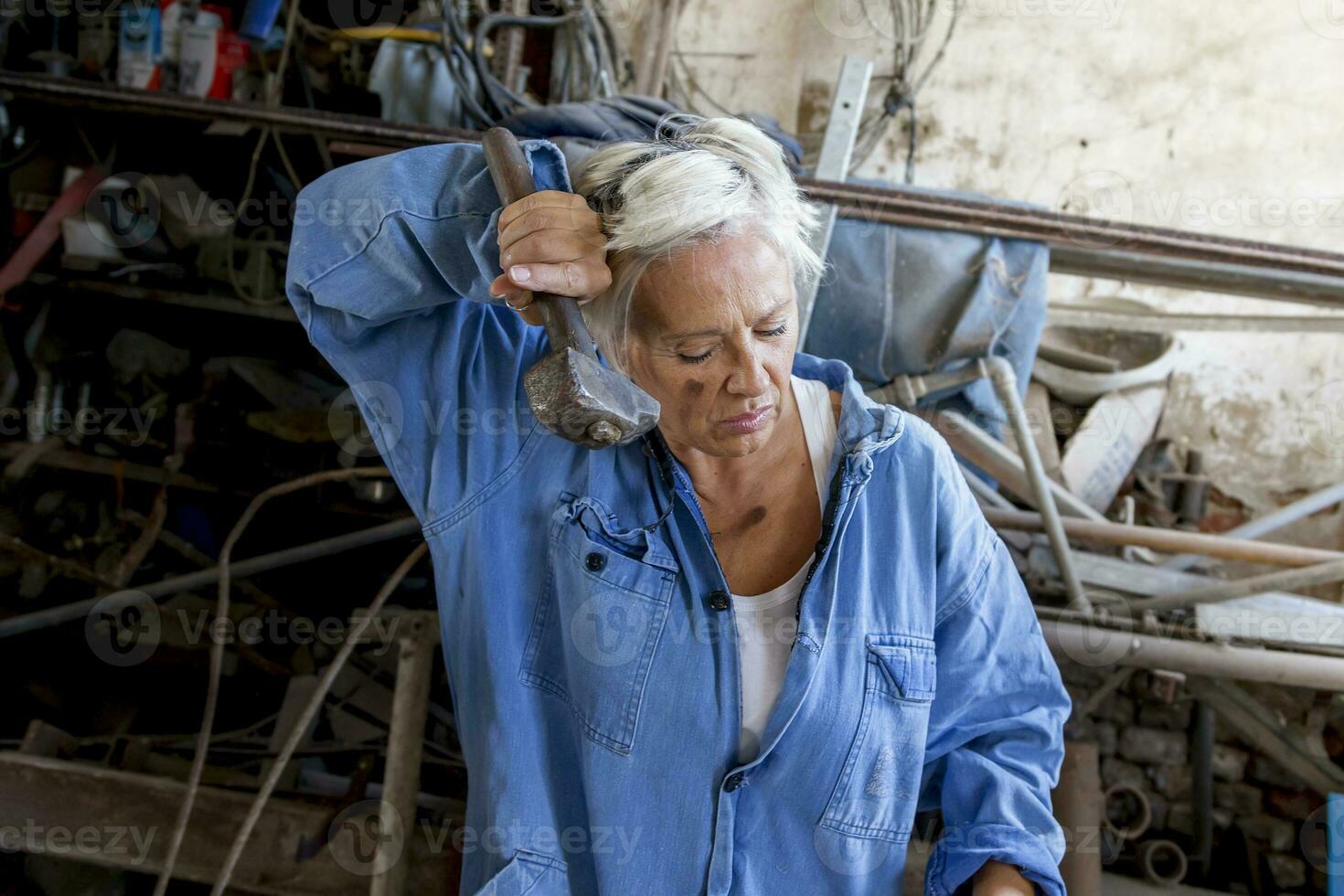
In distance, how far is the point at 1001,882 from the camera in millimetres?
1347

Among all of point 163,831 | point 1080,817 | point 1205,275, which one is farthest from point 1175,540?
point 163,831

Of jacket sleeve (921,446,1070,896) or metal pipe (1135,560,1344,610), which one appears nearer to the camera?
jacket sleeve (921,446,1070,896)

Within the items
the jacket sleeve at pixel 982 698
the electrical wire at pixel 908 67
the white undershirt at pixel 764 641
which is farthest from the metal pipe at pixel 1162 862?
the electrical wire at pixel 908 67

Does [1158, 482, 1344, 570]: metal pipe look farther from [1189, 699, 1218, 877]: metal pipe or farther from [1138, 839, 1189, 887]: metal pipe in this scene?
[1138, 839, 1189, 887]: metal pipe

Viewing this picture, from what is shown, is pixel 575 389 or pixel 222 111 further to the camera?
pixel 222 111

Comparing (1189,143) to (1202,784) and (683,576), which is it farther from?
(683,576)

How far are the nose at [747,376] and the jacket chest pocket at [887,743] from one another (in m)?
0.42

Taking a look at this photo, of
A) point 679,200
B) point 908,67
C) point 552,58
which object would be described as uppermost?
point 908,67

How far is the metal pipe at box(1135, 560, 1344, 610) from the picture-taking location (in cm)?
222

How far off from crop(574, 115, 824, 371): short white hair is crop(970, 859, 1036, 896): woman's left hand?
3.04 feet

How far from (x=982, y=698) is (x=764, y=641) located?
0.36m

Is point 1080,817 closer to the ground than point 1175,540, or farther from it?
closer to the ground

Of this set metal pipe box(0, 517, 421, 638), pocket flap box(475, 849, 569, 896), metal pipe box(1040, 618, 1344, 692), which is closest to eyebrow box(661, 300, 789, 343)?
pocket flap box(475, 849, 569, 896)

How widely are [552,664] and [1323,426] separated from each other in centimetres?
332
